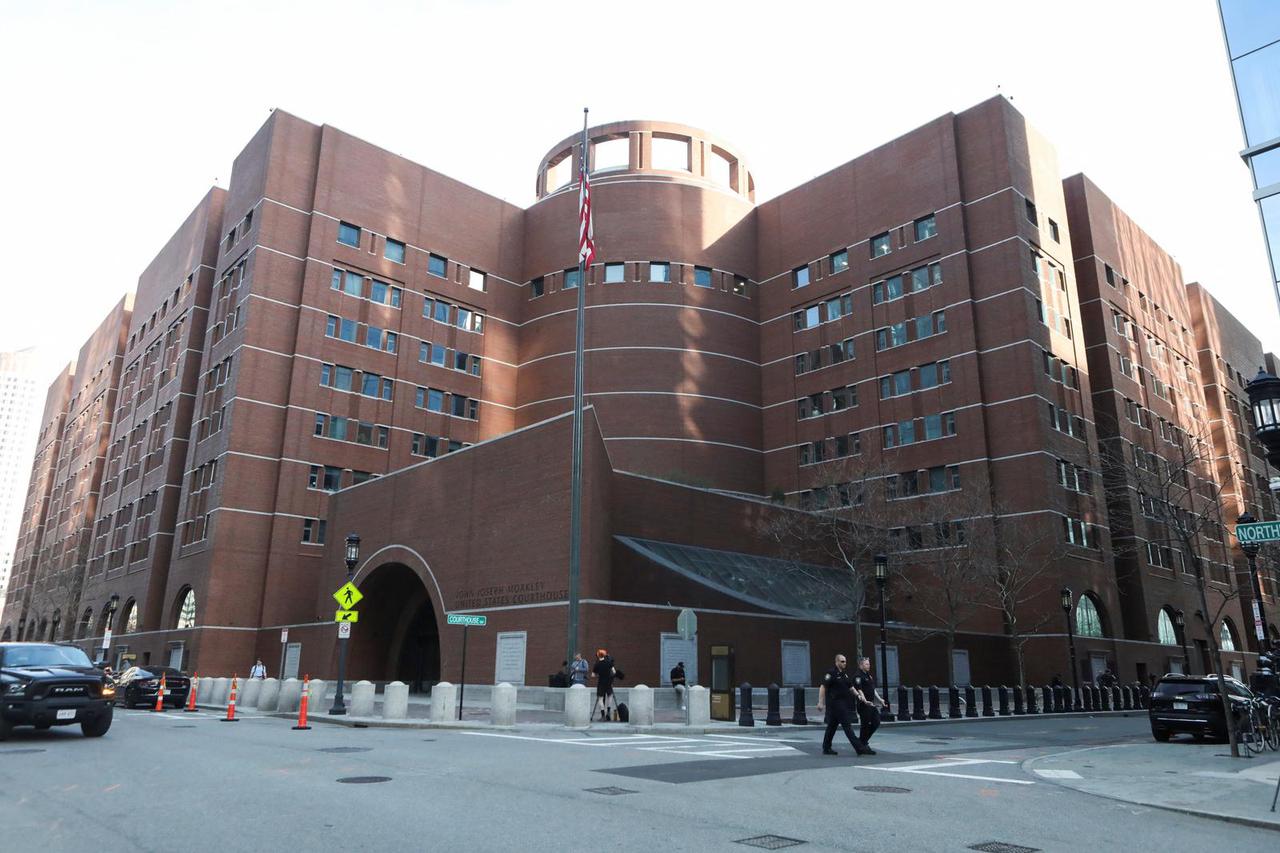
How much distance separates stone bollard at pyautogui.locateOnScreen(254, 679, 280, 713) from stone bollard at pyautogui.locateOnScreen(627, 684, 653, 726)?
1211cm

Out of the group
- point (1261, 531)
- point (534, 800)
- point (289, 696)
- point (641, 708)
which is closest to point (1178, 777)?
point (1261, 531)

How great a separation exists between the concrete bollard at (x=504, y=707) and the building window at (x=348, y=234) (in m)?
42.7

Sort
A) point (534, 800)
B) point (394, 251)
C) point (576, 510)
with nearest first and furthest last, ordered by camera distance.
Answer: point (534, 800)
point (576, 510)
point (394, 251)

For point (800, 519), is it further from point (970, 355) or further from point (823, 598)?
point (970, 355)

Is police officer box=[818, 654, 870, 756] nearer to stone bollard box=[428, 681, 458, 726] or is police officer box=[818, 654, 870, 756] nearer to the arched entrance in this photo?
stone bollard box=[428, 681, 458, 726]

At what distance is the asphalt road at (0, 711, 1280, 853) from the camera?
7.61m

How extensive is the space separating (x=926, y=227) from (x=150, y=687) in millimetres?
46864

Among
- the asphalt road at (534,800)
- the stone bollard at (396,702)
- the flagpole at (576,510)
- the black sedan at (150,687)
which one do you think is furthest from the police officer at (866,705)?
the black sedan at (150,687)

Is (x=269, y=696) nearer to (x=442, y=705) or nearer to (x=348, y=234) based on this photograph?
(x=442, y=705)

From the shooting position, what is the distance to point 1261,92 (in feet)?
64.2

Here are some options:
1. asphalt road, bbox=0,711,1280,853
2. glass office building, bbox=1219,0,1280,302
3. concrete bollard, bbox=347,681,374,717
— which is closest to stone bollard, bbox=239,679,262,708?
concrete bollard, bbox=347,681,374,717

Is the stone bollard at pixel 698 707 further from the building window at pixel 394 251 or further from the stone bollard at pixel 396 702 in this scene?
the building window at pixel 394 251

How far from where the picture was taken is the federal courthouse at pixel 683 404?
137ft

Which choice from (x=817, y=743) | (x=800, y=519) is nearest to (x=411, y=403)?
(x=800, y=519)
